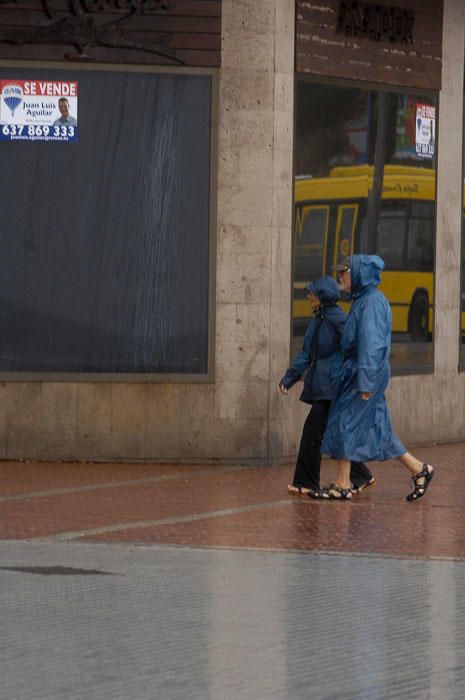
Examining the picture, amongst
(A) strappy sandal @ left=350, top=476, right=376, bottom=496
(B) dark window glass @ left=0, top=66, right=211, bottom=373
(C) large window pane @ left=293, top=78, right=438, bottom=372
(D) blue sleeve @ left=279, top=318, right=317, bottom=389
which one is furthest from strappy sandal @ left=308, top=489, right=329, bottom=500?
(C) large window pane @ left=293, top=78, right=438, bottom=372

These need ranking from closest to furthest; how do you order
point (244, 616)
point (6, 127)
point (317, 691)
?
point (317, 691) → point (244, 616) → point (6, 127)

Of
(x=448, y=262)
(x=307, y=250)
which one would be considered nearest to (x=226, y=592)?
(x=307, y=250)

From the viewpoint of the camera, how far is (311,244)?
16.4 m

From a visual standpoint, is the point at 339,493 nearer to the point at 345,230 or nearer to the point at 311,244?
the point at 311,244

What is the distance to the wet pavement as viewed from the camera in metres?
6.77

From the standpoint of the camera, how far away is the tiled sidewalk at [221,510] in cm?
1076

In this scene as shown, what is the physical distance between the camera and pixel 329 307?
13.3m

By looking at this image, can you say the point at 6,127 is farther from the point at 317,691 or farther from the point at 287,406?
the point at 317,691

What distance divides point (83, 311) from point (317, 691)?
924cm

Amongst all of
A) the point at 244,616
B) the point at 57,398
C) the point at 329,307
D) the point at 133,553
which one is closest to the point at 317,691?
the point at 244,616

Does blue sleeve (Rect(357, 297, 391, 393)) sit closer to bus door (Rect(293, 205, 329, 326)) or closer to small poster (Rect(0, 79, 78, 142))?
bus door (Rect(293, 205, 329, 326))

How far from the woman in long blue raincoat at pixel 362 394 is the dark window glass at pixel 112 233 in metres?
2.86

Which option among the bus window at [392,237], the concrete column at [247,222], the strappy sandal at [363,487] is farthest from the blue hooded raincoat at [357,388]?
the bus window at [392,237]

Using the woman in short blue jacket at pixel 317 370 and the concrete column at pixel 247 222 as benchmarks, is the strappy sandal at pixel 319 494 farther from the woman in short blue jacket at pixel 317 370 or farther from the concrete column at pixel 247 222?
the concrete column at pixel 247 222
